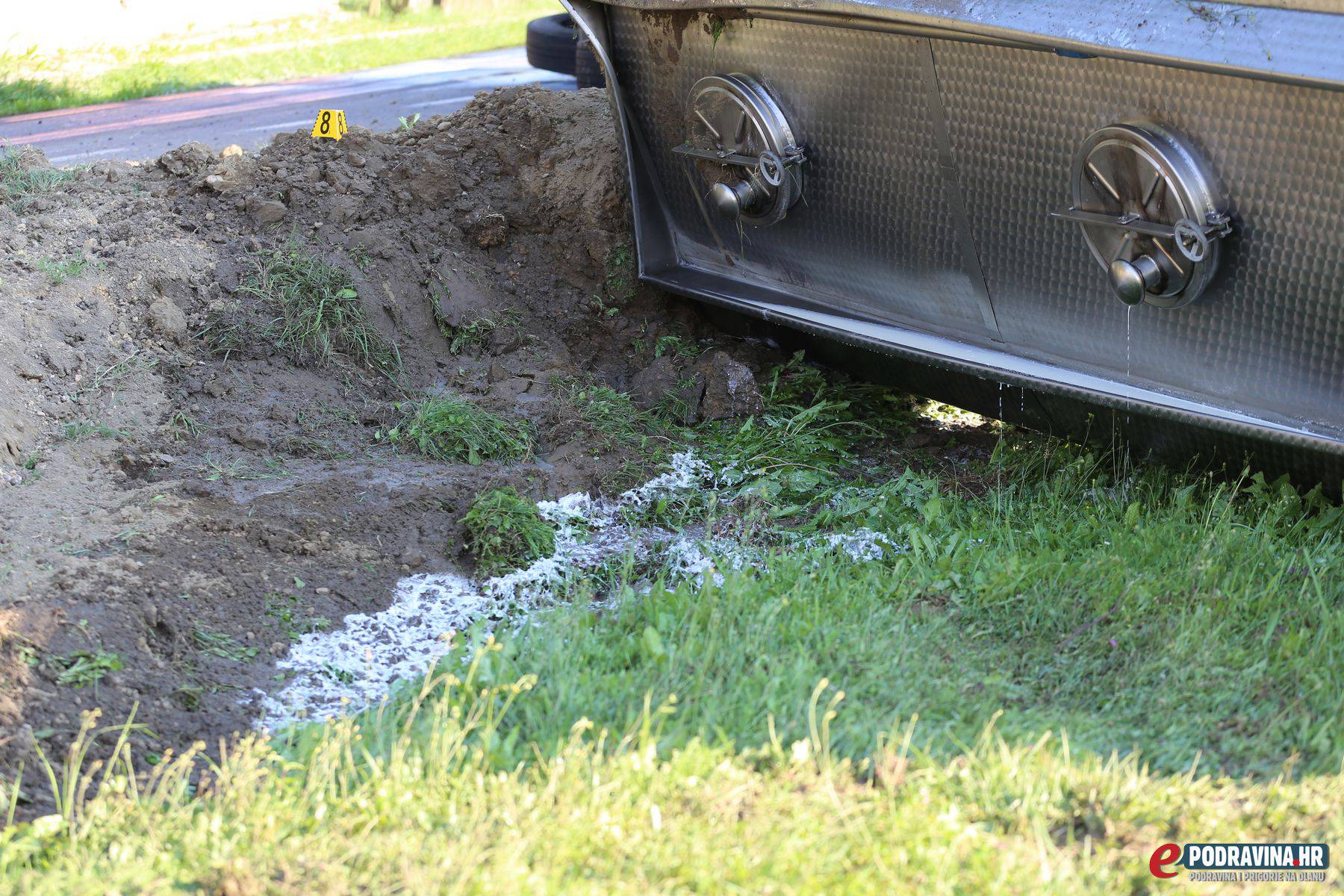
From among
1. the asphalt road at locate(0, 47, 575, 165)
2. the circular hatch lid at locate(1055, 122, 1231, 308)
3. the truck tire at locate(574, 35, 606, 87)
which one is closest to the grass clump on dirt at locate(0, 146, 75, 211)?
the asphalt road at locate(0, 47, 575, 165)

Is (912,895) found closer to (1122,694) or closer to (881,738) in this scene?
(881,738)

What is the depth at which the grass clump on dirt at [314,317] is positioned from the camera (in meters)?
4.25

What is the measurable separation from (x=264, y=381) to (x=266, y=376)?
3 cm

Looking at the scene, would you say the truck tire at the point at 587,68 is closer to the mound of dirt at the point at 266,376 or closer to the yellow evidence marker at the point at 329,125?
the mound of dirt at the point at 266,376

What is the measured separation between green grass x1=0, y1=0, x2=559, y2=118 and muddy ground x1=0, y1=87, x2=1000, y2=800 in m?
3.87

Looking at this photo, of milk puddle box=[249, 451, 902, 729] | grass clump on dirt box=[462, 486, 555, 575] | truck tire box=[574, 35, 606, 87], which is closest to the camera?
milk puddle box=[249, 451, 902, 729]

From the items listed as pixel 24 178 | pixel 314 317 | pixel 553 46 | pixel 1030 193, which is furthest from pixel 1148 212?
pixel 553 46

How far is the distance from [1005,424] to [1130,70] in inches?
62.6

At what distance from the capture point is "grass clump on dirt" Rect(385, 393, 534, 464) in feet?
13.0

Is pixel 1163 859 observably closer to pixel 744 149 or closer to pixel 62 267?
pixel 744 149

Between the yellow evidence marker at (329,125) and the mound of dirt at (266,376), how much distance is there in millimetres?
63

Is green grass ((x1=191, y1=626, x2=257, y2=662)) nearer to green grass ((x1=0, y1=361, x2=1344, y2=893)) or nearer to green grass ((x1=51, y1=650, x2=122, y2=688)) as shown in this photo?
green grass ((x1=51, y1=650, x2=122, y2=688))

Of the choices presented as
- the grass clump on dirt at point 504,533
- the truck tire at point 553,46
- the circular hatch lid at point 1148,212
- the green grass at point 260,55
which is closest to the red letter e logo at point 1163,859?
the circular hatch lid at point 1148,212

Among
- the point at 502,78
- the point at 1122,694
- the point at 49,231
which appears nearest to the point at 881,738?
the point at 1122,694
